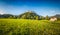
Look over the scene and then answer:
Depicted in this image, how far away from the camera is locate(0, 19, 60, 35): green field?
7.67 ft

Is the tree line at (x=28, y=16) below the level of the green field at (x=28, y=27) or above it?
above

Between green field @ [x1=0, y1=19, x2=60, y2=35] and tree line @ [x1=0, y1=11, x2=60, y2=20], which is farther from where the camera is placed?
tree line @ [x1=0, y1=11, x2=60, y2=20]

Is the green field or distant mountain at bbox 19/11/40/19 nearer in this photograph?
the green field

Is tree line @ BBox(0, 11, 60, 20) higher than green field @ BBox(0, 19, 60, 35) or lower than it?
higher

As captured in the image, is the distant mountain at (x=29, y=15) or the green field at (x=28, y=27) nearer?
the green field at (x=28, y=27)

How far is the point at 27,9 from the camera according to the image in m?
2.53

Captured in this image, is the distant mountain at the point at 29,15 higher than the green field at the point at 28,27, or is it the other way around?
the distant mountain at the point at 29,15

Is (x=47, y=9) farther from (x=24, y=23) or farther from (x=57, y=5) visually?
(x=24, y=23)

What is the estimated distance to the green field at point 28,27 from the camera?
2.34 m

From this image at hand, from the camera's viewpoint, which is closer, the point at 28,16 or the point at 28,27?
the point at 28,27

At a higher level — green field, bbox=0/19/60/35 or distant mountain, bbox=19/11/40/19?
distant mountain, bbox=19/11/40/19

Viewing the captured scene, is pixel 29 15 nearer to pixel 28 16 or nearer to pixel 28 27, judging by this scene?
pixel 28 16

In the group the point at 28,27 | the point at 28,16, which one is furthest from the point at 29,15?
the point at 28,27

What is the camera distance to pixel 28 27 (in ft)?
7.88
